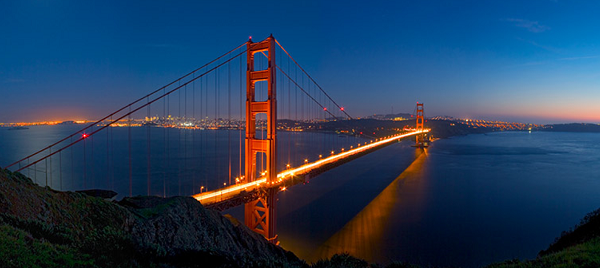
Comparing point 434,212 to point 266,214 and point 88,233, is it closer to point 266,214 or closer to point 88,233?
point 266,214

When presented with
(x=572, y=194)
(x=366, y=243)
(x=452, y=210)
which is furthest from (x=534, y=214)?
(x=366, y=243)

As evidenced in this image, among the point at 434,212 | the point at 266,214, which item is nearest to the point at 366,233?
the point at 266,214

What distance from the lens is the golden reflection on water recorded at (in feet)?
→ 47.9

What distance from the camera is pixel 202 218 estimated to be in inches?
317

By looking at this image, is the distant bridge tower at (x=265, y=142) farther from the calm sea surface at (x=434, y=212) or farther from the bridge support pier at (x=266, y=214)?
the calm sea surface at (x=434, y=212)

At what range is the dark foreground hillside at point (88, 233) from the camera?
382 centimetres

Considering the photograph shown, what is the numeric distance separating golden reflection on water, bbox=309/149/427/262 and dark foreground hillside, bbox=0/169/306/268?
8.81 meters

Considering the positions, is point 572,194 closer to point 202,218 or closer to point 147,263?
point 202,218

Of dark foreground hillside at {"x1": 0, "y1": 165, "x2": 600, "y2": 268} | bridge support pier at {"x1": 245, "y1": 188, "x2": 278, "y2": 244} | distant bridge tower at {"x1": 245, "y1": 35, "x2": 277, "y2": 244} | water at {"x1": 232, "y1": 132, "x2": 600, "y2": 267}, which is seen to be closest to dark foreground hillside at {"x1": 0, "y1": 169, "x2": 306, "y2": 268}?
dark foreground hillside at {"x1": 0, "y1": 165, "x2": 600, "y2": 268}

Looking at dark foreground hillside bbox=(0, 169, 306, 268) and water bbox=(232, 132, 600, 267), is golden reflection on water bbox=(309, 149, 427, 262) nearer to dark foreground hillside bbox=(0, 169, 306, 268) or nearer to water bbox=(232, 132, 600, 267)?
water bbox=(232, 132, 600, 267)

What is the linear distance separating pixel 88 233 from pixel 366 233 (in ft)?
47.9

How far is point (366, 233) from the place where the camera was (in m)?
17.0

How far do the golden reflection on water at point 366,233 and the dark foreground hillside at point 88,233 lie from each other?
881 centimetres

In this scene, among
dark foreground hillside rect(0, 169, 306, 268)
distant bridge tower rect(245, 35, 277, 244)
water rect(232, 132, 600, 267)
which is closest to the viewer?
dark foreground hillside rect(0, 169, 306, 268)
